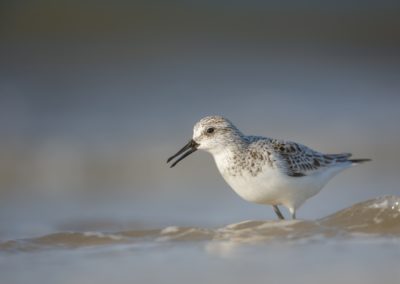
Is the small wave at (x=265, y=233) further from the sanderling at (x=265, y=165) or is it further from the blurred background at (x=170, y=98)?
the blurred background at (x=170, y=98)

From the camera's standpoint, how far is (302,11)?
76.8 feet

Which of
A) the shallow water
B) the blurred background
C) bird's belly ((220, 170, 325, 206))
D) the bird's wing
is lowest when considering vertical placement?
the shallow water

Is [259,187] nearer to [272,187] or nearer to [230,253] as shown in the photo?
[272,187]

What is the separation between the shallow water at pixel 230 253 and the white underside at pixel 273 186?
0.83 ft

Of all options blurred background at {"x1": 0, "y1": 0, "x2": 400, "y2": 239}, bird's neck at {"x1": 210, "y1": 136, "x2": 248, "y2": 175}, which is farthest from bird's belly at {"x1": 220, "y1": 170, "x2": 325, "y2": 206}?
blurred background at {"x1": 0, "y1": 0, "x2": 400, "y2": 239}

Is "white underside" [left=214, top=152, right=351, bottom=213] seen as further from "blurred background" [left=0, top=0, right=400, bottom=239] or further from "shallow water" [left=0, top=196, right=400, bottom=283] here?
"blurred background" [left=0, top=0, right=400, bottom=239]

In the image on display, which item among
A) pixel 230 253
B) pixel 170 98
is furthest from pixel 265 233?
pixel 170 98

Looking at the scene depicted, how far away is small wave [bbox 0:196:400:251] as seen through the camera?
748 centimetres

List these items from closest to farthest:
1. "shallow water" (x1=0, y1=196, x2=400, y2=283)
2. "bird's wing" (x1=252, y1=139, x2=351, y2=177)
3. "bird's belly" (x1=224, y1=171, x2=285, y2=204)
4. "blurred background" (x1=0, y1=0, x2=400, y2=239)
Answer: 1. "shallow water" (x1=0, y1=196, x2=400, y2=283)
2. "bird's belly" (x1=224, y1=171, x2=285, y2=204)
3. "bird's wing" (x1=252, y1=139, x2=351, y2=177)
4. "blurred background" (x1=0, y1=0, x2=400, y2=239)

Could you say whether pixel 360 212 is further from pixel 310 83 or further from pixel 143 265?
pixel 310 83

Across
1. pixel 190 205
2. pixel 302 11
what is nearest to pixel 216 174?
pixel 190 205

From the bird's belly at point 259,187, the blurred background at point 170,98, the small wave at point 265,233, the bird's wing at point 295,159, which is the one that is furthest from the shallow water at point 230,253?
the blurred background at point 170,98

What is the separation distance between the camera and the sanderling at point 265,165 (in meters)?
7.94

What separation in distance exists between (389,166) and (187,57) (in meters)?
7.47
